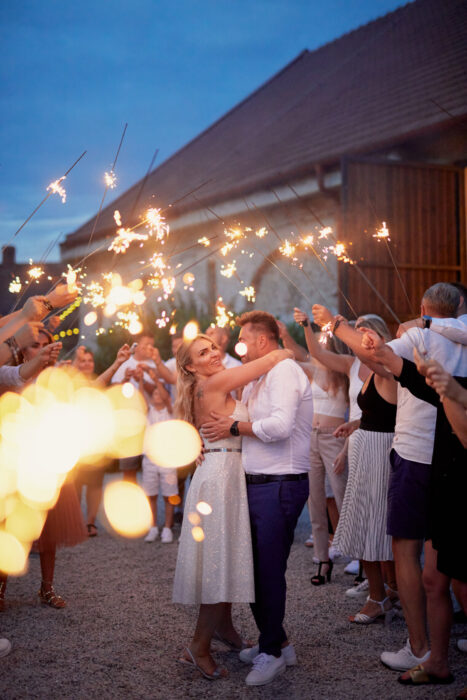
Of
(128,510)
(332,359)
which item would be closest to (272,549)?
(332,359)

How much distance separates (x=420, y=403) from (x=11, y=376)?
2871mm

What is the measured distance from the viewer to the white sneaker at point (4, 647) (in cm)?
427

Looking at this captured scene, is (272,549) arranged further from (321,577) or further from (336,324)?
(321,577)

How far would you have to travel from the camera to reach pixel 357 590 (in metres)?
5.43

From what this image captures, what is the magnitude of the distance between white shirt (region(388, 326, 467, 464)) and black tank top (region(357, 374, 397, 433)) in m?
0.35

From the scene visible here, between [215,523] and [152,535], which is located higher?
[215,523]

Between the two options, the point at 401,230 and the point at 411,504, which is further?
the point at 401,230

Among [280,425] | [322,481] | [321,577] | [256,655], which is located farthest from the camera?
[322,481]

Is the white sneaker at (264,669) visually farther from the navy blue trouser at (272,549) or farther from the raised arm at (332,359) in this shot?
the raised arm at (332,359)

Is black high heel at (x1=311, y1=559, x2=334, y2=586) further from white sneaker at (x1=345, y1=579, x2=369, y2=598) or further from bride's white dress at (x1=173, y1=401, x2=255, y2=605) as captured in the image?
bride's white dress at (x1=173, y1=401, x2=255, y2=605)

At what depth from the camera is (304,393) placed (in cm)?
412

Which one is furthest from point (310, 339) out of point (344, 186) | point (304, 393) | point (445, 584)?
point (344, 186)

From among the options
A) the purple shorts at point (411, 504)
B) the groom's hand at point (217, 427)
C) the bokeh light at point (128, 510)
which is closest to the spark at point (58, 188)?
the groom's hand at point (217, 427)

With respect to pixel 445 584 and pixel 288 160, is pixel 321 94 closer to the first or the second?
pixel 288 160
